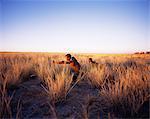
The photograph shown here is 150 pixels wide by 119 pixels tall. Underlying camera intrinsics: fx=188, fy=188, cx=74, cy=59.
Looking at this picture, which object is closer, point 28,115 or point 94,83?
point 28,115

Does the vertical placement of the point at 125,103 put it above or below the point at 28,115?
above

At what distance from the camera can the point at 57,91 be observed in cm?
370

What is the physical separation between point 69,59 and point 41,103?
7.90 ft

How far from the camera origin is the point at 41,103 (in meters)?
3.66

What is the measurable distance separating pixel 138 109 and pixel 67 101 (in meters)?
1.41

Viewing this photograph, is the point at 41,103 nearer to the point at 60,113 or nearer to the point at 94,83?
the point at 60,113

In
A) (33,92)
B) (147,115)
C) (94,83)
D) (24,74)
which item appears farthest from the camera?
(24,74)

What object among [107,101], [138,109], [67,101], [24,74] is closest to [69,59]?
[24,74]

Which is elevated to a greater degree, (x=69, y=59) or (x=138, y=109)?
(x=69, y=59)

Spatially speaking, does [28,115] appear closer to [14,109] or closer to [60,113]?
[14,109]

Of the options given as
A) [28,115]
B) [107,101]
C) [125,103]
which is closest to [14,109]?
[28,115]

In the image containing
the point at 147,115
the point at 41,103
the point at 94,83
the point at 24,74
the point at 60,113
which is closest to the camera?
the point at 147,115

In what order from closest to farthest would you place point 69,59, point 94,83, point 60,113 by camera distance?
point 60,113
point 94,83
point 69,59

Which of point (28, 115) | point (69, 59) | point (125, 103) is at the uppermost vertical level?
point (69, 59)
